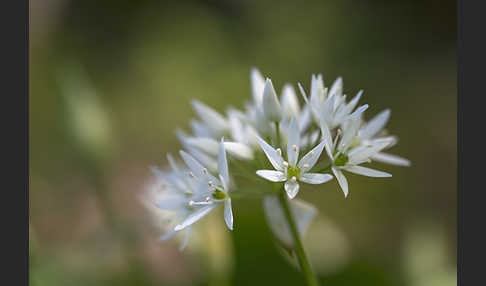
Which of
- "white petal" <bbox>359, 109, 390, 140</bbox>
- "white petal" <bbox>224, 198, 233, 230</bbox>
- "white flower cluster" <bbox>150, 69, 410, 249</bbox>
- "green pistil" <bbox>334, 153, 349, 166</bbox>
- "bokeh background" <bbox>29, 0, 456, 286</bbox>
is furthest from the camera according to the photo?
"bokeh background" <bbox>29, 0, 456, 286</bbox>

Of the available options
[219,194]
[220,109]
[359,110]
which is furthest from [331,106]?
[220,109]

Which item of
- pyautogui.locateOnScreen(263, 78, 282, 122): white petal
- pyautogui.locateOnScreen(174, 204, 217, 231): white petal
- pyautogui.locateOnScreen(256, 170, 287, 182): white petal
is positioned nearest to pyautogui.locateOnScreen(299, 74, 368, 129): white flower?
pyautogui.locateOnScreen(263, 78, 282, 122): white petal

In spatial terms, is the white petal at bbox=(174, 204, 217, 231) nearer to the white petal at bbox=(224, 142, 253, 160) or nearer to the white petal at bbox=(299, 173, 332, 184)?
the white petal at bbox=(224, 142, 253, 160)

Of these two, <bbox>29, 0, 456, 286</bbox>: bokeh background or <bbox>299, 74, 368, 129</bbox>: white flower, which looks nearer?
<bbox>299, 74, 368, 129</bbox>: white flower

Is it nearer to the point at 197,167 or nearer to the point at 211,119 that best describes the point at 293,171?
the point at 197,167

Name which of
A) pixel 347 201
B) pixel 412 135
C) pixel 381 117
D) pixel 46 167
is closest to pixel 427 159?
pixel 412 135
